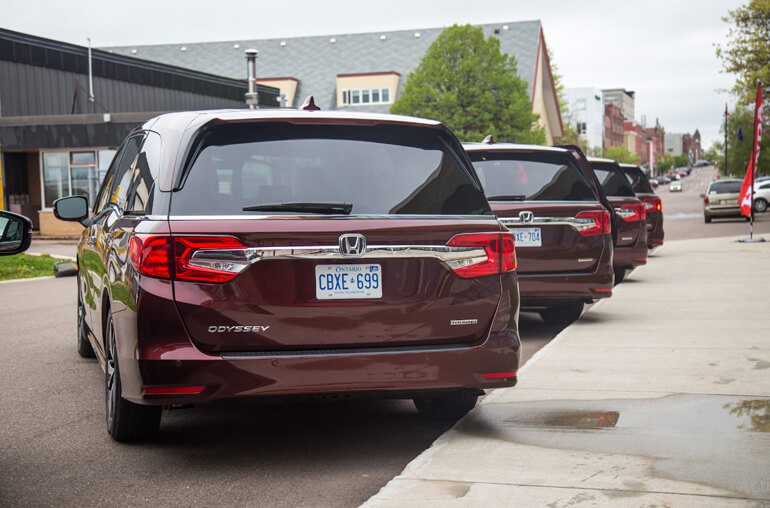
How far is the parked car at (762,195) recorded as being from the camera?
45812 millimetres

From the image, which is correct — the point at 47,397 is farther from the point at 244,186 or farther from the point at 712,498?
the point at 712,498

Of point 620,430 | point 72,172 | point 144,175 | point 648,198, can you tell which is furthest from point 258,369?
point 72,172

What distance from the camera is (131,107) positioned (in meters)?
44.9

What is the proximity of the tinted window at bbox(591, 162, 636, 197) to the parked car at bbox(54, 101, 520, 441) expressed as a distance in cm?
933

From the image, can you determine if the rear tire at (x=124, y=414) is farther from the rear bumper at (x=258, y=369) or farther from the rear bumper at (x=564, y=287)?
the rear bumper at (x=564, y=287)

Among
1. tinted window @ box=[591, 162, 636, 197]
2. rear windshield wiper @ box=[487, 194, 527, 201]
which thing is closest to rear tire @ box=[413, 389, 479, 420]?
rear windshield wiper @ box=[487, 194, 527, 201]

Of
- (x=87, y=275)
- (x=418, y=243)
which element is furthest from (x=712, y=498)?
(x=87, y=275)

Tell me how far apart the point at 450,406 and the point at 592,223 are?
419cm

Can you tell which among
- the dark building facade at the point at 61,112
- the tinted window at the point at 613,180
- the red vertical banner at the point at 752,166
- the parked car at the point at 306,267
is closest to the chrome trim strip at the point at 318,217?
the parked car at the point at 306,267

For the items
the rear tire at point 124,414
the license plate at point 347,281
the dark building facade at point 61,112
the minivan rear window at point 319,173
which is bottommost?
the rear tire at point 124,414

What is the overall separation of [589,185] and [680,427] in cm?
456

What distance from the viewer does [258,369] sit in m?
4.49

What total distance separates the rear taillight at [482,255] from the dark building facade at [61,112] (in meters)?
31.0

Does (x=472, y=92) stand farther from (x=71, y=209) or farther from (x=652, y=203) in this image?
(x=71, y=209)
